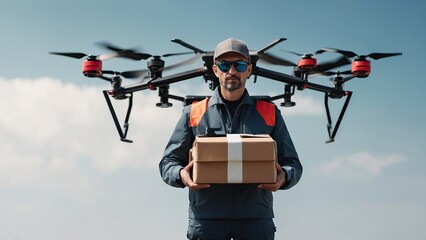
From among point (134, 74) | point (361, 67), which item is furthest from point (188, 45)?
point (361, 67)

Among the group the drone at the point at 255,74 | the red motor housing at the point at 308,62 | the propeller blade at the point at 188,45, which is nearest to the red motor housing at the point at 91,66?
the drone at the point at 255,74

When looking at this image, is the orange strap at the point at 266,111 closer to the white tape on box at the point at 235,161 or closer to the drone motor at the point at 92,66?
the white tape on box at the point at 235,161

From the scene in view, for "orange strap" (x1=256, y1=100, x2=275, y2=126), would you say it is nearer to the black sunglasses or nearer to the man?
the man

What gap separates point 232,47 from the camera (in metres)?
3.77

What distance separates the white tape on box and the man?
0.60 feet

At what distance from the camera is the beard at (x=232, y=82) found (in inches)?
150

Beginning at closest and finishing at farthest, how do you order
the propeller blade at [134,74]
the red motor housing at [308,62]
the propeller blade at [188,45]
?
the propeller blade at [188,45], the red motor housing at [308,62], the propeller blade at [134,74]

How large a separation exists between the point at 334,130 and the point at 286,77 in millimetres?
1712

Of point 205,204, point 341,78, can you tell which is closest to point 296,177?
point 205,204

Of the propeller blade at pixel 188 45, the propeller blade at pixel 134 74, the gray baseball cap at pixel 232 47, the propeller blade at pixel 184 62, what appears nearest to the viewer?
the gray baseball cap at pixel 232 47

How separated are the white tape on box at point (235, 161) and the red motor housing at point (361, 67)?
9.17 meters

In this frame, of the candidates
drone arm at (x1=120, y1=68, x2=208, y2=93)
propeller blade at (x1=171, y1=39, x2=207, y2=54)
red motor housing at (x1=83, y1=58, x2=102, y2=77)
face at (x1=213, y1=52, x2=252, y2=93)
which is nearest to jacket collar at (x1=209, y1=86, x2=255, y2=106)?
face at (x1=213, y1=52, x2=252, y2=93)

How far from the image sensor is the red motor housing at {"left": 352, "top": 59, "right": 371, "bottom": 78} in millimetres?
11945

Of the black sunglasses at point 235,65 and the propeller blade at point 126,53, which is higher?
the propeller blade at point 126,53
